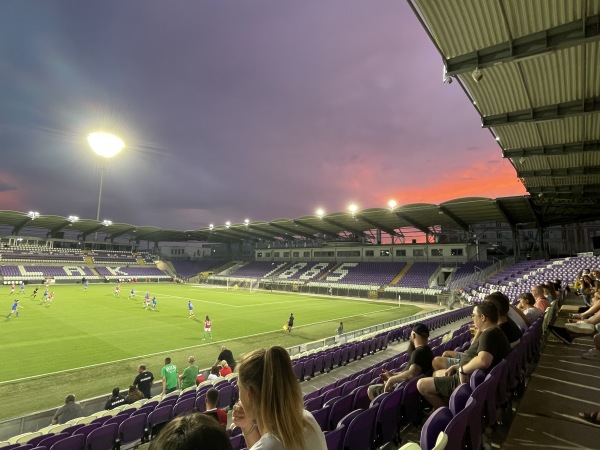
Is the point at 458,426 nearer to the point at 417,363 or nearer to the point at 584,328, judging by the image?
the point at 417,363

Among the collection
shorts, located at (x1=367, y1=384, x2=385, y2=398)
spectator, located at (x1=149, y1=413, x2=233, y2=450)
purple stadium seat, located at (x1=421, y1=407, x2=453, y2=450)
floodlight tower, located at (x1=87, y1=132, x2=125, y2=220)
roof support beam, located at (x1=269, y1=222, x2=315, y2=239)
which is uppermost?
floodlight tower, located at (x1=87, y1=132, x2=125, y2=220)

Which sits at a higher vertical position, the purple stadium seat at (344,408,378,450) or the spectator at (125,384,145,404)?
the purple stadium seat at (344,408,378,450)

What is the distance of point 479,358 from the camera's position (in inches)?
183

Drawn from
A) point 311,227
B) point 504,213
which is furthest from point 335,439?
point 311,227

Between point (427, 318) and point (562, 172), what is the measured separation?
1382 centimetres

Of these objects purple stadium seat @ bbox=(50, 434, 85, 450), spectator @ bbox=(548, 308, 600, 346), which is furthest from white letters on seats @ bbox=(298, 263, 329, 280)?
purple stadium seat @ bbox=(50, 434, 85, 450)

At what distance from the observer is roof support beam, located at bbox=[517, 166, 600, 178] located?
21630mm

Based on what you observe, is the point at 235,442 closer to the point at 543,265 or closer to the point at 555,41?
the point at 555,41

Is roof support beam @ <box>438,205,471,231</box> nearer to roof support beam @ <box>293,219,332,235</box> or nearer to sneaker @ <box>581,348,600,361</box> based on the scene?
roof support beam @ <box>293,219,332,235</box>

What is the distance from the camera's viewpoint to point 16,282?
54562 mm

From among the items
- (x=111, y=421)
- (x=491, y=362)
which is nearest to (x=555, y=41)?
(x=491, y=362)

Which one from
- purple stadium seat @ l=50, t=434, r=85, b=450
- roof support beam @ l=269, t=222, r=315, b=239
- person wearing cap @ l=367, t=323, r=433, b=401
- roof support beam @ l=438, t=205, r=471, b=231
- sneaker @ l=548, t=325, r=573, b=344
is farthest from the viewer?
roof support beam @ l=269, t=222, r=315, b=239

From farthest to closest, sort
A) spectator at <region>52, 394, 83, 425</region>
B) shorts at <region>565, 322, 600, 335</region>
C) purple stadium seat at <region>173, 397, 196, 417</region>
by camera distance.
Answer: spectator at <region>52, 394, 83, 425</region>
shorts at <region>565, 322, 600, 335</region>
purple stadium seat at <region>173, 397, 196, 417</region>

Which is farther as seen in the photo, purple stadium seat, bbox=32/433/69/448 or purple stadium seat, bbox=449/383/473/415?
purple stadium seat, bbox=32/433/69/448
